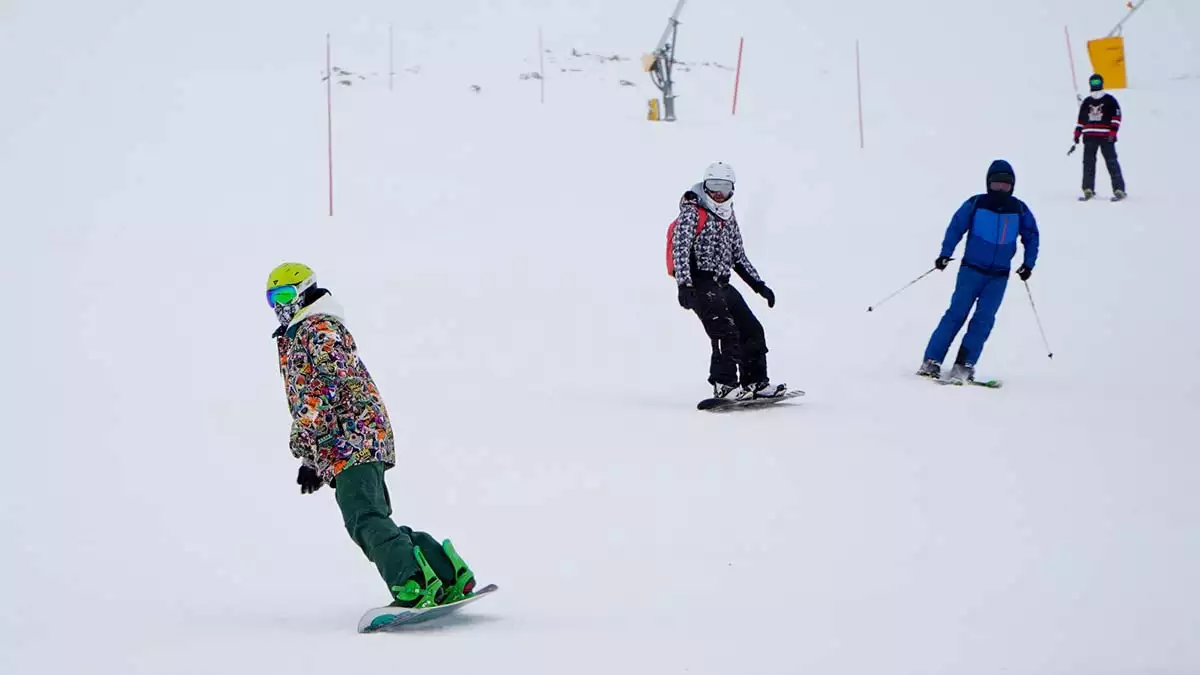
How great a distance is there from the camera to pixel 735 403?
9.30m

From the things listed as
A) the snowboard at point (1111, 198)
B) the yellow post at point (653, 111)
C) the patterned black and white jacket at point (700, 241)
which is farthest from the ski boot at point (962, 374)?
the yellow post at point (653, 111)

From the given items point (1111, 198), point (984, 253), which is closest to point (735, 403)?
point (984, 253)

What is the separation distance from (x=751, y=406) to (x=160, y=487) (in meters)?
4.03

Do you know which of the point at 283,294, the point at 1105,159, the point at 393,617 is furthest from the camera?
the point at 1105,159

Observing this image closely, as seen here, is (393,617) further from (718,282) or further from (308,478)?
(718,282)

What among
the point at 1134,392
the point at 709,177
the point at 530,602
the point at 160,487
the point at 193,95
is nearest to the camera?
the point at 530,602

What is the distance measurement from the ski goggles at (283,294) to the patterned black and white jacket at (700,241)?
4391mm

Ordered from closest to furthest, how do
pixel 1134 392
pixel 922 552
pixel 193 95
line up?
pixel 922 552 → pixel 1134 392 → pixel 193 95

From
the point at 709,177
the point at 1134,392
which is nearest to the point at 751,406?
the point at 709,177

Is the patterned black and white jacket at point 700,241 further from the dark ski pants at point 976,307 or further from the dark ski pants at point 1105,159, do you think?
the dark ski pants at point 1105,159

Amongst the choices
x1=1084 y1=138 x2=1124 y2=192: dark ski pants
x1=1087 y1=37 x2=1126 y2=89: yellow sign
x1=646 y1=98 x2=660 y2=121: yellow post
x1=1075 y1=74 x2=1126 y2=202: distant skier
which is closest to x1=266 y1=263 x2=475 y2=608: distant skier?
x1=1075 y1=74 x2=1126 y2=202: distant skier

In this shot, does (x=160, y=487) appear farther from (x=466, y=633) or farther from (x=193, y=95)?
(x=193, y=95)

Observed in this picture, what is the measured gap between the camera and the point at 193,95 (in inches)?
925

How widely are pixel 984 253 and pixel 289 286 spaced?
665 cm
